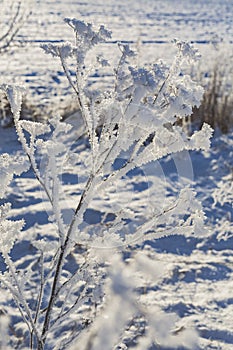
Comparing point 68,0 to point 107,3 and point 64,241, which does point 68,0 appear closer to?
point 107,3

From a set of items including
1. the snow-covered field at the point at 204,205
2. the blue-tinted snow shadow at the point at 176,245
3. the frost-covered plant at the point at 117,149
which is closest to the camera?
the frost-covered plant at the point at 117,149

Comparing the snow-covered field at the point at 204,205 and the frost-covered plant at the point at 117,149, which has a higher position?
the frost-covered plant at the point at 117,149

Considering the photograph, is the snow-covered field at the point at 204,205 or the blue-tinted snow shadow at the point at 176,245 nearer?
the snow-covered field at the point at 204,205

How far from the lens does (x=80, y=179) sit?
4.29 m

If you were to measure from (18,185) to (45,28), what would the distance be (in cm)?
1075

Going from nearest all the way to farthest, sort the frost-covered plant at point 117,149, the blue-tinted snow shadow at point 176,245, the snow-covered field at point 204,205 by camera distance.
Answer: the frost-covered plant at point 117,149 < the snow-covered field at point 204,205 < the blue-tinted snow shadow at point 176,245

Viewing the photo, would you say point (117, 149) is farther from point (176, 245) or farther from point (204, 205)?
point (204, 205)

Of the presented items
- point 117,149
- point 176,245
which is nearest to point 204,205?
point 176,245

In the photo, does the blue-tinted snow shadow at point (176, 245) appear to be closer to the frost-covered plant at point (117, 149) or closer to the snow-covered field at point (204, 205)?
the snow-covered field at point (204, 205)

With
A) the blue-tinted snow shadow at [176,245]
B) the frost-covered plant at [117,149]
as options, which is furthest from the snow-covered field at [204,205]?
the frost-covered plant at [117,149]

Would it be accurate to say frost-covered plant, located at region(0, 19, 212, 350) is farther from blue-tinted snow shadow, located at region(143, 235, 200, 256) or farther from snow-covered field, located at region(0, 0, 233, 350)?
blue-tinted snow shadow, located at region(143, 235, 200, 256)

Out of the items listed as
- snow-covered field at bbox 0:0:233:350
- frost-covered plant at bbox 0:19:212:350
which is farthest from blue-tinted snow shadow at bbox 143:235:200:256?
frost-covered plant at bbox 0:19:212:350

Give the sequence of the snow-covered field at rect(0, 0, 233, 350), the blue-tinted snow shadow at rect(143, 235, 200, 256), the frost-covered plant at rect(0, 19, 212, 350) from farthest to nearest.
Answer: the blue-tinted snow shadow at rect(143, 235, 200, 256) → the snow-covered field at rect(0, 0, 233, 350) → the frost-covered plant at rect(0, 19, 212, 350)

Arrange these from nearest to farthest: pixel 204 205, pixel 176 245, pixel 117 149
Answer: pixel 117 149 → pixel 176 245 → pixel 204 205
